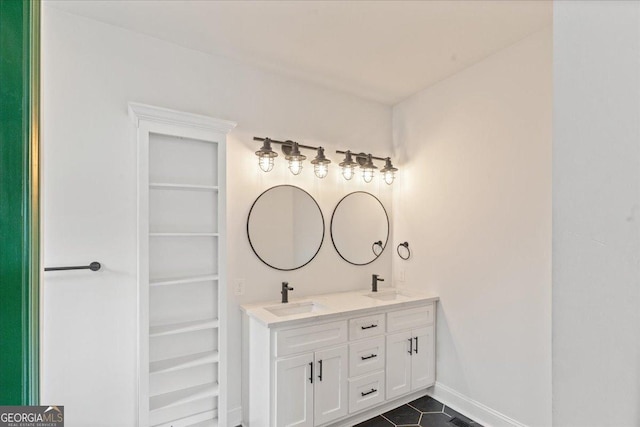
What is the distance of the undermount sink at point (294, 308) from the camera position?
2396mm

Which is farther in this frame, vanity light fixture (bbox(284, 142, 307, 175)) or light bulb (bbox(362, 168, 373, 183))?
light bulb (bbox(362, 168, 373, 183))

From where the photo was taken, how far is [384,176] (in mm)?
3166

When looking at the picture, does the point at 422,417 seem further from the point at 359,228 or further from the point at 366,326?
the point at 359,228

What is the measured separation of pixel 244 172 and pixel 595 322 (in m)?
2.35

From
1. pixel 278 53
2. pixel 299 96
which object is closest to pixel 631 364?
pixel 278 53

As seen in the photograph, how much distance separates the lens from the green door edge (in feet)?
1.49

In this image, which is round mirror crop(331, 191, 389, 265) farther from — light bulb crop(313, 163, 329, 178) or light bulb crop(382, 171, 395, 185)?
light bulb crop(313, 163, 329, 178)

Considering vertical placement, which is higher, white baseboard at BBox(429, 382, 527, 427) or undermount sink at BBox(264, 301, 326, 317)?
undermount sink at BBox(264, 301, 326, 317)

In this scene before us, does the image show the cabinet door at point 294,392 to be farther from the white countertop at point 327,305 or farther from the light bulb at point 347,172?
the light bulb at point 347,172

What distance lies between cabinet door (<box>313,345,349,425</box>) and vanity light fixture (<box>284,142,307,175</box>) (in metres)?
1.42

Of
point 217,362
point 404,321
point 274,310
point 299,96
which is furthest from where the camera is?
point 299,96

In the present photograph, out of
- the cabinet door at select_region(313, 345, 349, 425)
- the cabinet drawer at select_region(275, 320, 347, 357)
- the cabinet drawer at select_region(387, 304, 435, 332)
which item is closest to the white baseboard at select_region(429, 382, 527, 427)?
the cabinet drawer at select_region(387, 304, 435, 332)

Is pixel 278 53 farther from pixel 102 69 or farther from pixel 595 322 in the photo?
pixel 595 322

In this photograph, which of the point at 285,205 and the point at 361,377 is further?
the point at 285,205
